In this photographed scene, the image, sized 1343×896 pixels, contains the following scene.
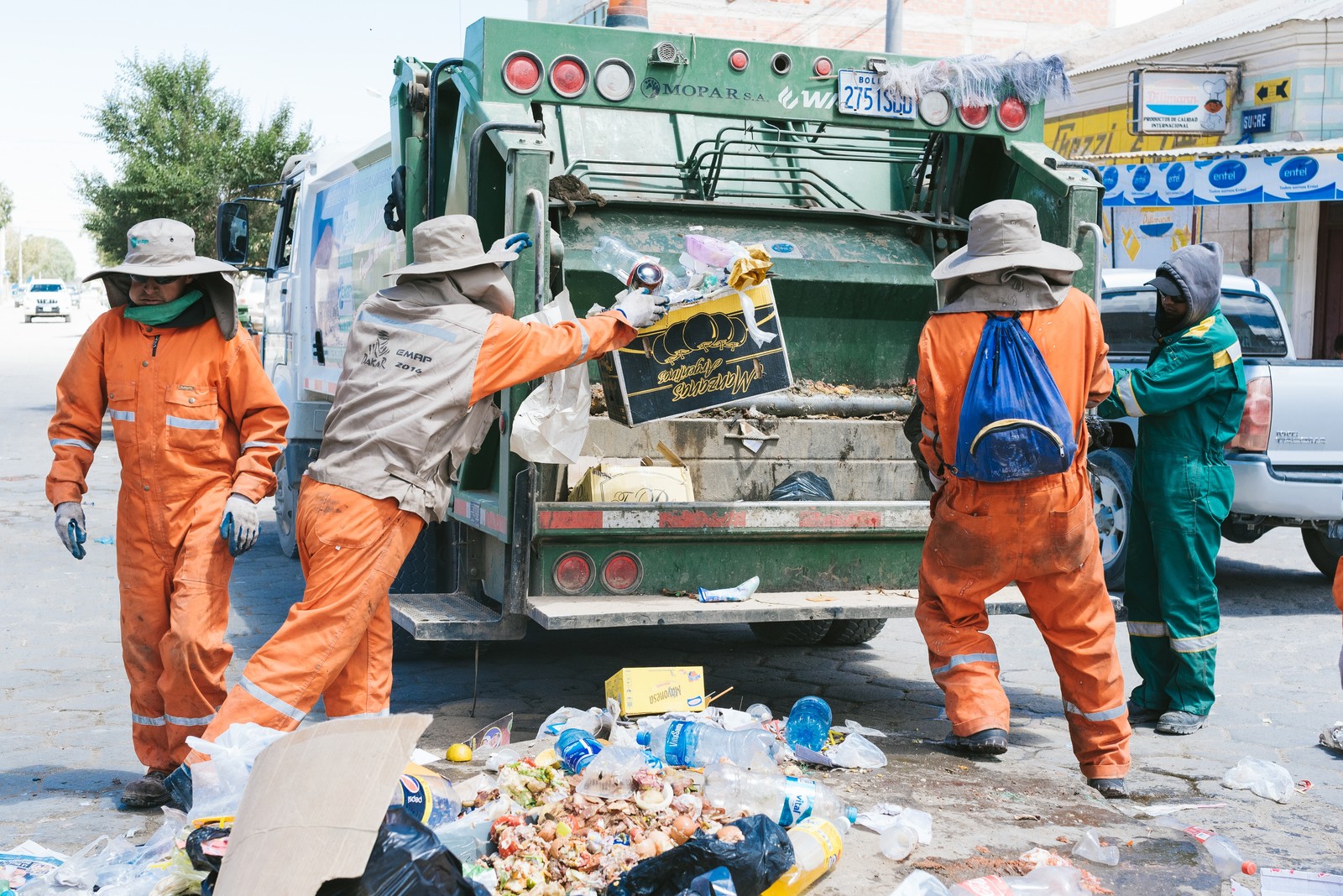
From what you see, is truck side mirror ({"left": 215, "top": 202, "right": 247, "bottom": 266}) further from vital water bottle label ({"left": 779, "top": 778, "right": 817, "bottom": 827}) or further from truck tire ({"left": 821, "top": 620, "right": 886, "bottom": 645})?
vital water bottle label ({"left": 779, "top": 778, "right": 817, "bottom": 827})

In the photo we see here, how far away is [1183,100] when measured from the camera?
46.5 feet

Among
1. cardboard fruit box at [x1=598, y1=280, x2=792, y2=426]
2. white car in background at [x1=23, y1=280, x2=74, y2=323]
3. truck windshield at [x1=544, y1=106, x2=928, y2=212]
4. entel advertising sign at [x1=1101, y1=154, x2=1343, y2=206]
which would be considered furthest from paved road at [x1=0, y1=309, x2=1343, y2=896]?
white car in background at [x1=23, y1=280, x2=74, y2=323]

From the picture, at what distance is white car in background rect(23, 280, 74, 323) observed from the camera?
157 feet

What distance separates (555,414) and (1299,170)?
9663 mm

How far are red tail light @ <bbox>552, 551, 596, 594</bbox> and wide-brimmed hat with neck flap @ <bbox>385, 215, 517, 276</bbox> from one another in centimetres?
110

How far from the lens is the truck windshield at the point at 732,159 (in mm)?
5516

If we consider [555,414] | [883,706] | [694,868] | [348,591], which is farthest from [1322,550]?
[348,591]

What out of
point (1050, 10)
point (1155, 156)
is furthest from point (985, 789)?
point (1050, 10)

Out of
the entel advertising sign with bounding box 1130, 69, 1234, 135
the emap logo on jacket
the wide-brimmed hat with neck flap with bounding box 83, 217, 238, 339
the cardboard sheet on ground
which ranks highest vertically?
the entel advertising sign with bounding box 1130, 69, 1234, 135

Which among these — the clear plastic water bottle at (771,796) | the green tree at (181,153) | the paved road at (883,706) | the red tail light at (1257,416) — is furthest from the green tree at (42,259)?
the clear plastic water bottle at (771,796)

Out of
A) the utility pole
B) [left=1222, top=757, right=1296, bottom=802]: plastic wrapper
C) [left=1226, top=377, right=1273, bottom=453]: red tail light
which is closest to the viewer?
[left=1222, top=757, right=1296, bottom=802]: plastic wrapper

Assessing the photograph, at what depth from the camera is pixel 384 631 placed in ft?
12.6

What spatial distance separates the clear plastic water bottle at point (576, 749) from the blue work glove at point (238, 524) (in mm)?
1058

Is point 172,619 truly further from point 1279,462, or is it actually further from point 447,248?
point 1279,462
